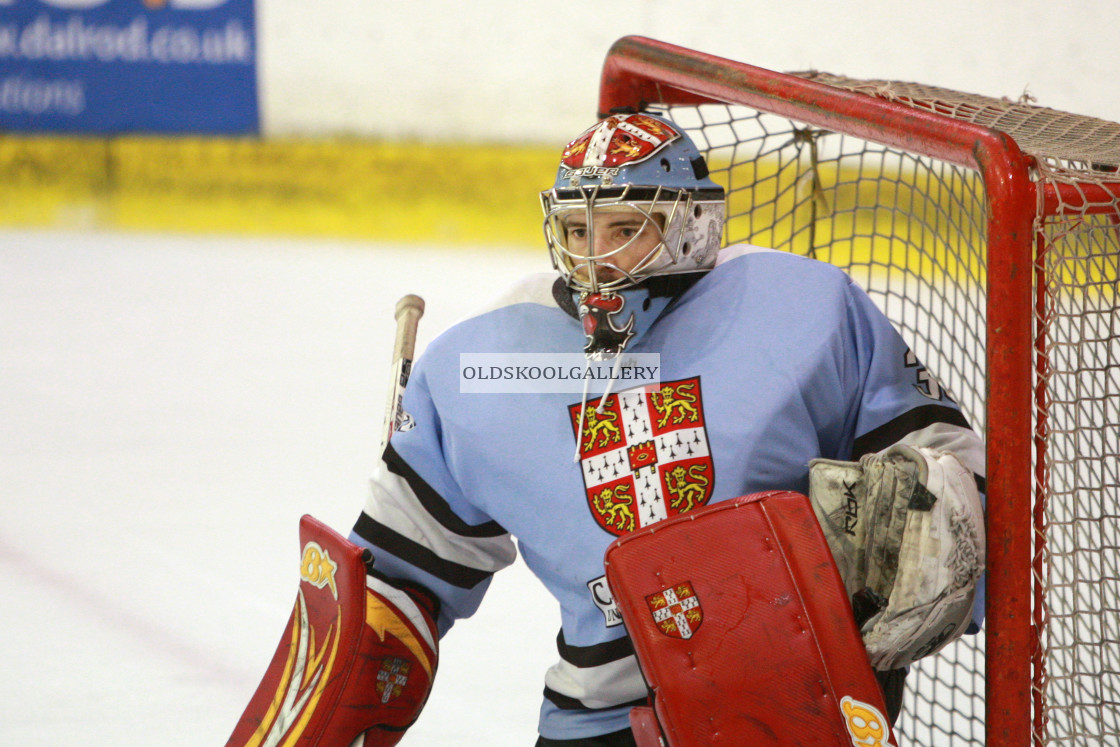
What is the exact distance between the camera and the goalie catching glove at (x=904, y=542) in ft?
3.43

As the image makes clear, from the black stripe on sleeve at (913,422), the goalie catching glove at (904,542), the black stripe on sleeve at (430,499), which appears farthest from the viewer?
the black stripe on sleeve at (430,499)

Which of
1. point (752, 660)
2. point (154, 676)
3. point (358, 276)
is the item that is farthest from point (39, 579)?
point (358, 276)

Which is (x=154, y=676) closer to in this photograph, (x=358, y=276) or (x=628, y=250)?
(x=628, y=250)

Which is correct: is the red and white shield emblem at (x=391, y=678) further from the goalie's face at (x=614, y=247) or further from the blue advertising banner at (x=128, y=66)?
the blue advertising banner at (x=128, y=66)

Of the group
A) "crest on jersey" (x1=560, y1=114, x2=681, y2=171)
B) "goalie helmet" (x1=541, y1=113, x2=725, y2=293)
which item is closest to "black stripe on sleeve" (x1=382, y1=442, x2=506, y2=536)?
"goalie helmet" (x1=541, y1=113, x2=725, y2=293)

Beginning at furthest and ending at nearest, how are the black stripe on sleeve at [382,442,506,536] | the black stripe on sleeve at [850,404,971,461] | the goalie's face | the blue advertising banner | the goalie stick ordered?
the blue advertising banner
the goalie stick
the black stripe on sleeve at [382,442,506,536]
the goalie's face
the black stripe on sleeve at [850,404,971,461]

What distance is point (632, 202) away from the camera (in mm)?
1297

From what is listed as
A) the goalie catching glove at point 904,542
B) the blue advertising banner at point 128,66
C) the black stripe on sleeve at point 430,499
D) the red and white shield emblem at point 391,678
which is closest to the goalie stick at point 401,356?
the black stripe on sleeve at point 430,499

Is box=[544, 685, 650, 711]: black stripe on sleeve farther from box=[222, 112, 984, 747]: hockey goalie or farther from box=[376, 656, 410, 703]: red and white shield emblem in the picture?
box=[376, 656, 410, 703]: red and white shield emblem

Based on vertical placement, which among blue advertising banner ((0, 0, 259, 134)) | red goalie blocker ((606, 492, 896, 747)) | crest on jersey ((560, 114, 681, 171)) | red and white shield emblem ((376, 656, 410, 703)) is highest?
blue advertising banner ((0, 0, 259, 134))

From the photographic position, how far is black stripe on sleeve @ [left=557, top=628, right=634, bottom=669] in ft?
4.32

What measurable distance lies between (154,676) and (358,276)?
2.99 metres

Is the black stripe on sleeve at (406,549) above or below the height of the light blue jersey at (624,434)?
below

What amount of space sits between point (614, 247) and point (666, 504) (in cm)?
28
